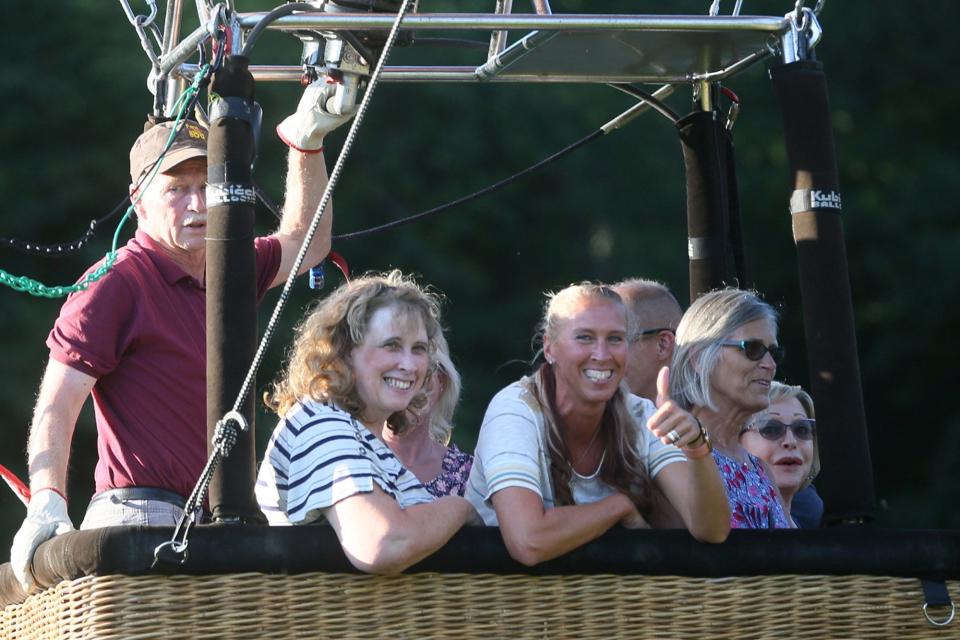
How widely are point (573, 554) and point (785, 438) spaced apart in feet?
5.41

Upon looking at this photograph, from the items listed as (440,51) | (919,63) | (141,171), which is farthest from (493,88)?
(141,171)

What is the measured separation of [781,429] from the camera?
464cm

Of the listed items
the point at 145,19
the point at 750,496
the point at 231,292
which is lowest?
the point at 750,496

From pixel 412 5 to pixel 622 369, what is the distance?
0.80 metres

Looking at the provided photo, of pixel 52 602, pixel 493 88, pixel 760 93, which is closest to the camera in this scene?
pixel 52 602

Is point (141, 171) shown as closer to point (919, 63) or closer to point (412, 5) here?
point (412, 5)

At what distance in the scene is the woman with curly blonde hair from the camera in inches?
118

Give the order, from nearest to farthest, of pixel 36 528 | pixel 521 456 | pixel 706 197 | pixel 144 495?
pixel 521 456, pixel 36 528, pixel 144 495, pixel 706 197

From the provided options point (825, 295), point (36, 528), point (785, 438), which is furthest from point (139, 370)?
point (785, 438)

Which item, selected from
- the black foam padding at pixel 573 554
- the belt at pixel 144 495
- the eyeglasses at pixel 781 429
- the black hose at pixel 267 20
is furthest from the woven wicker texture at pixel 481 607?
the eyeglasses at pixel 781 429

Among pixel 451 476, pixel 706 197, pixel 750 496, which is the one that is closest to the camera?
pixel 750 496

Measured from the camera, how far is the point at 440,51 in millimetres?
11570

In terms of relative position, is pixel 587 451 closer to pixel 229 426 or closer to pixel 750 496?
pixel 750 496

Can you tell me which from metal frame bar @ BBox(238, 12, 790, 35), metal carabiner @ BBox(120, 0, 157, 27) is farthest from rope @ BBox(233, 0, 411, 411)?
metal carabiner @ BBox(120, 0, 157, 27)
